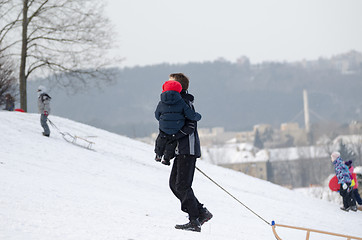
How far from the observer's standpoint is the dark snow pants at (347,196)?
13711 mm

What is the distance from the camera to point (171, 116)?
6113mm

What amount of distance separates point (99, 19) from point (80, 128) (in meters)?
7.07

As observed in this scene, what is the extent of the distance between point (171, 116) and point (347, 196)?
9.54m

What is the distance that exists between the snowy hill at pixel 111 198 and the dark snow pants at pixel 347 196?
30 centimetres

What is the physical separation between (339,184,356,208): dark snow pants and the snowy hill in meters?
0.30

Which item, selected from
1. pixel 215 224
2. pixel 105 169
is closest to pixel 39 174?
pixel 105 169

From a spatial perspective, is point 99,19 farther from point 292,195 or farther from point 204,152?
point 204,152

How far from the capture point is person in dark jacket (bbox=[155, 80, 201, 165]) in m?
6.10

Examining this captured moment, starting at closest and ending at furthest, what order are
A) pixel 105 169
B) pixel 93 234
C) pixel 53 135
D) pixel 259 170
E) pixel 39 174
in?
pixel 93 234 < pixel 39 174 < pixel 105 169 < pixel 53 135 < pixel 259 170

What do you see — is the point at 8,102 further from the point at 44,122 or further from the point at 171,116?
the point at 171,116

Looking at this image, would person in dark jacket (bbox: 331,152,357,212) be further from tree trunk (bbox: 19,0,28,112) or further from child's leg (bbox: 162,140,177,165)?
tree trunk (bbox: 19,0,28,112)

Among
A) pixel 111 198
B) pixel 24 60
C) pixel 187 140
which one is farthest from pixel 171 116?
pixel 24 60

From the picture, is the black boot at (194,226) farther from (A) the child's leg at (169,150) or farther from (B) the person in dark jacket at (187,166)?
(A) the child's leg at (169,150)

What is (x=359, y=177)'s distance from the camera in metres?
19.2
